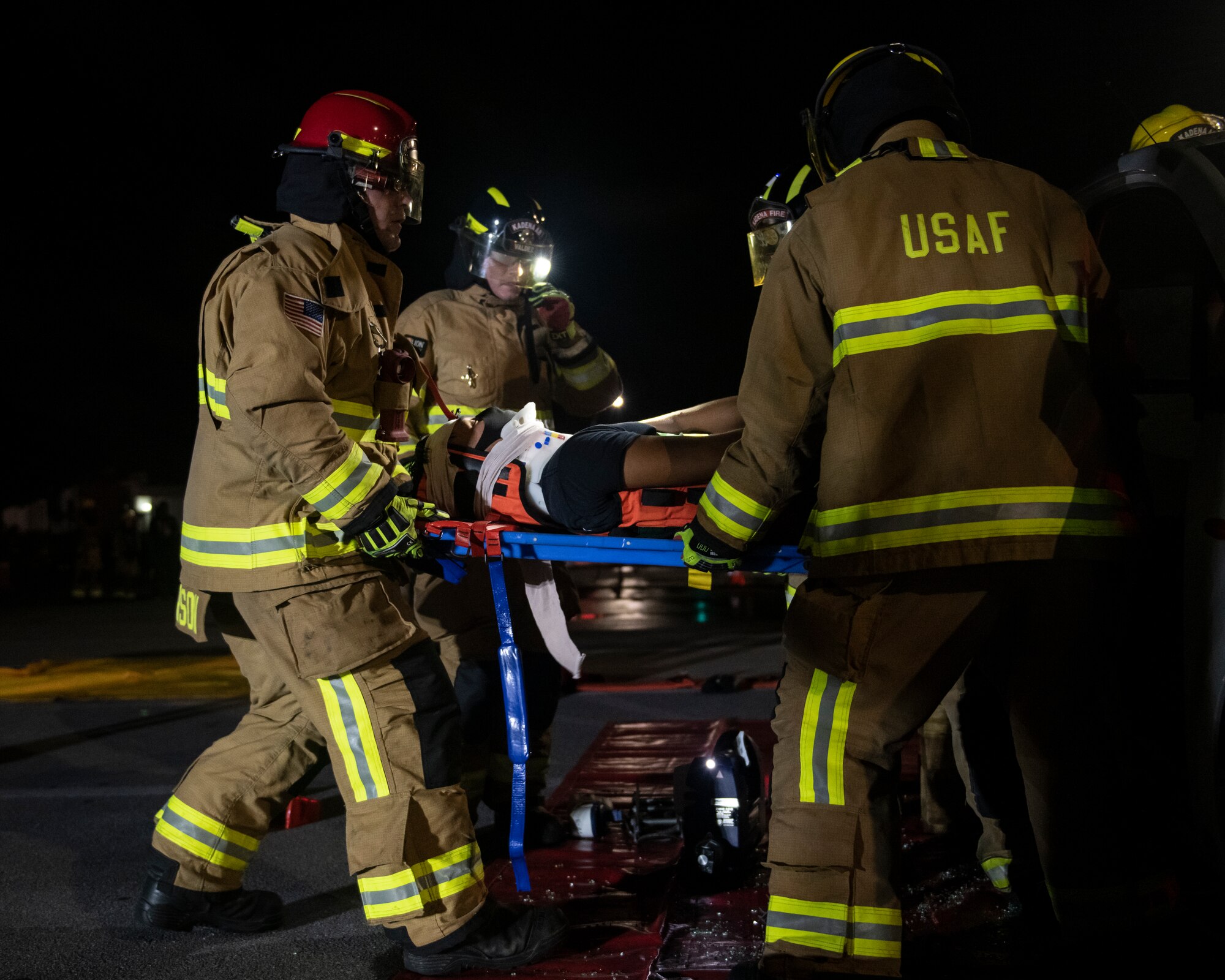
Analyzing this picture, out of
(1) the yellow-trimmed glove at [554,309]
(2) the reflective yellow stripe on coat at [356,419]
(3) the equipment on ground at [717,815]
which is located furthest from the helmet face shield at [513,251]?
(3) the equipment on ground at [717,815]

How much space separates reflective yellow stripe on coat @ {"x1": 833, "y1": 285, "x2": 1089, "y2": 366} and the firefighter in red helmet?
133cm

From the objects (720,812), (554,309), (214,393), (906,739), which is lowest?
(720,812)

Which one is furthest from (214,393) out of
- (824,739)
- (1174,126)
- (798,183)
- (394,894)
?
(1174,126)

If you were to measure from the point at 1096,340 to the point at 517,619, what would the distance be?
229cm

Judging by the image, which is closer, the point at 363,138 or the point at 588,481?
the point at 588,481

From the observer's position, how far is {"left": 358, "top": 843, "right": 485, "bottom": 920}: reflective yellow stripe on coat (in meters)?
2.60

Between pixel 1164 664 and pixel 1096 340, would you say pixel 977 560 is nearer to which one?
pixel 1096 340

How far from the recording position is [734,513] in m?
2.29

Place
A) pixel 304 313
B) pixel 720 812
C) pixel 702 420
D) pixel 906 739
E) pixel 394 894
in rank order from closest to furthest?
1. pixel 906 739
2. pixel 394 894
3. pixel 304 313
4. pixel 720 812
5. pixel 702 420

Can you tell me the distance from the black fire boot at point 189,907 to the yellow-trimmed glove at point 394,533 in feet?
3.54

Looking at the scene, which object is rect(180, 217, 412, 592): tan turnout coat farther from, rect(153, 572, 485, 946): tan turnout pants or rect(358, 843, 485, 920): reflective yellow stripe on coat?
rect(358, 843, 485, 920): reflective yellow stripe on coat

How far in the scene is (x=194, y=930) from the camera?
305 cm

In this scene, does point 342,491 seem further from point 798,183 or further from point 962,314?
point 798,183

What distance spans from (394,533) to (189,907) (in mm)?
1225
